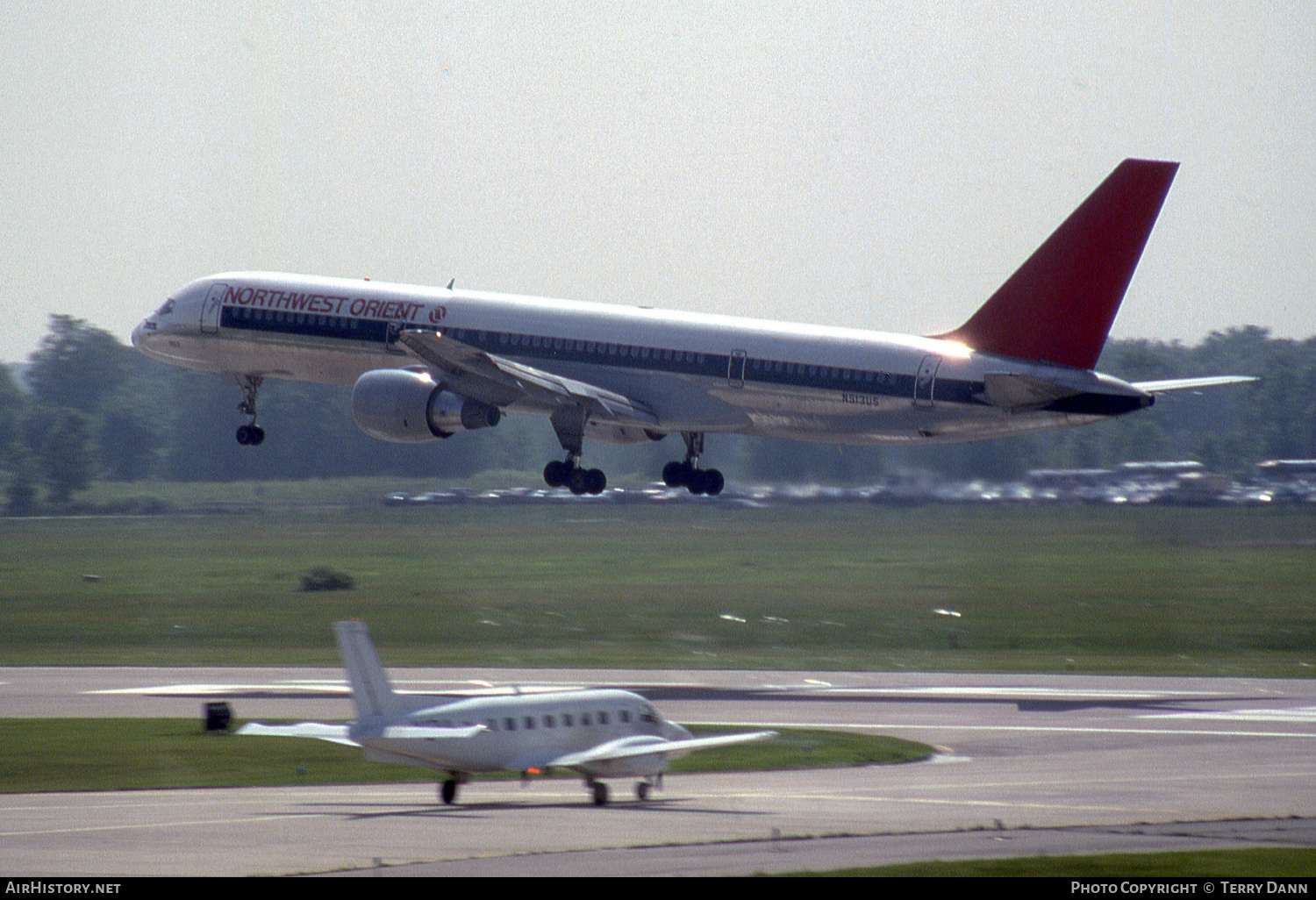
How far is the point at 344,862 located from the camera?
2659cm

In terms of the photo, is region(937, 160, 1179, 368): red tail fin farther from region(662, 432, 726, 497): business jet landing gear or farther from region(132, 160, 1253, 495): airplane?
region(662, 432, 726, 497): business jet landing gear

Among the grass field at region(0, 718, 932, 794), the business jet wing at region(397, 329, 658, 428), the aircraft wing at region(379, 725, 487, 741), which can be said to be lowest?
the grass field at region(0, 718, 932, 794)

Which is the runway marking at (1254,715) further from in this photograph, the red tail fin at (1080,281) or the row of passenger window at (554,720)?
the row of passenger window at (554,720)

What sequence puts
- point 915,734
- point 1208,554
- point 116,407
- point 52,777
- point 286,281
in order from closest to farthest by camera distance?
point 52,777, point 915,734, point 286,281, point 1208,554, point 116,407

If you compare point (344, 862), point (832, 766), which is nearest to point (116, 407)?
point (832, 766)

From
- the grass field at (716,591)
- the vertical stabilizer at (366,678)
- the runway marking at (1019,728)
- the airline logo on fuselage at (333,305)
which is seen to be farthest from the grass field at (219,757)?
the grass field at (716,591)

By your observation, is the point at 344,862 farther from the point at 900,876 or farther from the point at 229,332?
the point at 229,332

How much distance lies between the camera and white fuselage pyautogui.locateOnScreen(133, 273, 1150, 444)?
167ft

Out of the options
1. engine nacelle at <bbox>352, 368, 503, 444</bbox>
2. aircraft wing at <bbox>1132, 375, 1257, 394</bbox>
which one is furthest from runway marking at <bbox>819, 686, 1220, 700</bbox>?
engine nacelle at <bbox>352, 368, 503, 444</bbox>

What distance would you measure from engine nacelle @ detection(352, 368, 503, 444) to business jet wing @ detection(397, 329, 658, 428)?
0.51 m

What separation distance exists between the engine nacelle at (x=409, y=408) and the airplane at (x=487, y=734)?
814 inches

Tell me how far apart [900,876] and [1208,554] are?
48181mm

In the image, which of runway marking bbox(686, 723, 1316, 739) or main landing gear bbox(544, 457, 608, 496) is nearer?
runway marking bbox(686, 723, 1316, 739)
